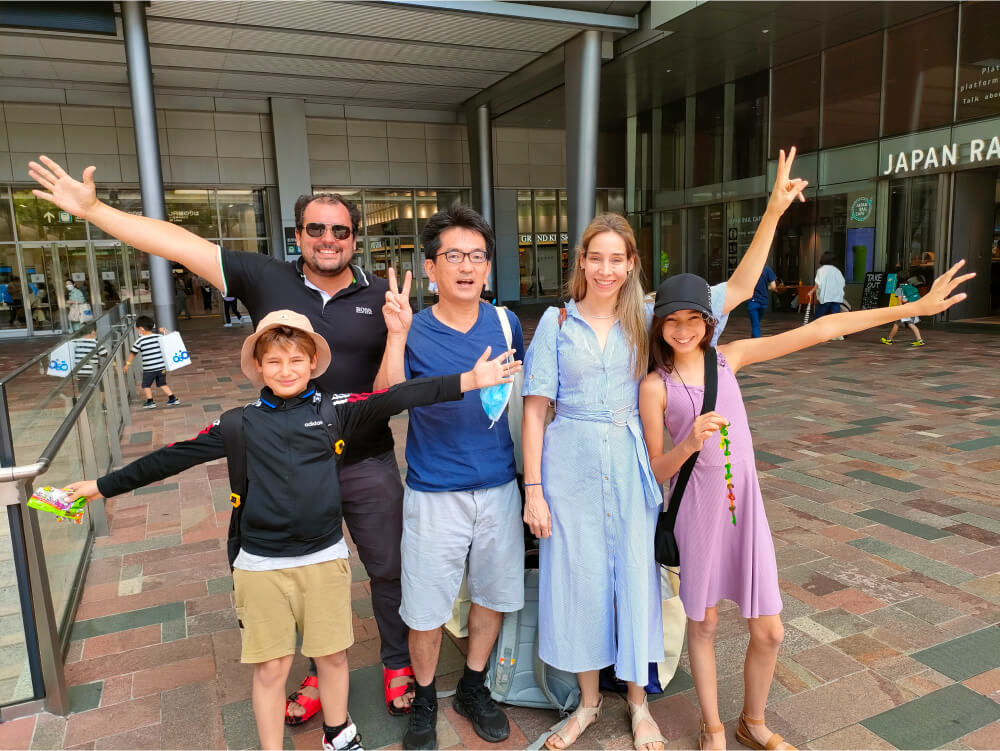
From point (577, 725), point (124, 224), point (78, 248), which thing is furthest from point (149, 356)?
point (78, 248)

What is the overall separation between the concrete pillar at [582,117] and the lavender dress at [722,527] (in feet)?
41.0

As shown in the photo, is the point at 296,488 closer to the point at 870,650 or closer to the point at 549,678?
the point at 549,678

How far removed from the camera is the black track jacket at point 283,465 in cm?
214

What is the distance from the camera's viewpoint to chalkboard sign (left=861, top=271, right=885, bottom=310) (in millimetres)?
14758

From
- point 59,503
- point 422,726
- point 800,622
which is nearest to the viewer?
point 59,503

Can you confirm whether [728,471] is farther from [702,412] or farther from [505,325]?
[505,325]

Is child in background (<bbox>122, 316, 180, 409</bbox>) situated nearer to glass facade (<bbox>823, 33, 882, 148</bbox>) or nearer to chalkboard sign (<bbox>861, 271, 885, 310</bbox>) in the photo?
chalkboard sign (<bbox>861, 271, 885, 310</bbox>)

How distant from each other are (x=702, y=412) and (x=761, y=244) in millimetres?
777

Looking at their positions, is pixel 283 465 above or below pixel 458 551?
above

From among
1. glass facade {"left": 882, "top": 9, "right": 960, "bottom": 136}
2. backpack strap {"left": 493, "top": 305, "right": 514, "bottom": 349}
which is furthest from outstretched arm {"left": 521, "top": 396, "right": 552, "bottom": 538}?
glass facade {"left": 882, "top": 9, "right": 960, "bottom": 136}

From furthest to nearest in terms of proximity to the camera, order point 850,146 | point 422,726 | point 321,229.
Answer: point 850,146 < point 321,229 < point 422,726

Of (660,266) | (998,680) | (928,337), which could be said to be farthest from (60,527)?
(660,266)

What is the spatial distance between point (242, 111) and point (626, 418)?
20.7 meters

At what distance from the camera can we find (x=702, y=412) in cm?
223
